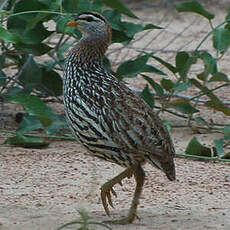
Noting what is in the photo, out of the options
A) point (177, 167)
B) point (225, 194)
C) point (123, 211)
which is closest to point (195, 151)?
point (177, 167)

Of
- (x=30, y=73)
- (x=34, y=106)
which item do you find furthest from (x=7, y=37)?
(x=30, y=73)

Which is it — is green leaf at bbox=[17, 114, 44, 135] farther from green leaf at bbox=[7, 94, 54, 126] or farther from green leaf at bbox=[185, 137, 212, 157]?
green leaf at bbox=[185, 137, 212, 157]

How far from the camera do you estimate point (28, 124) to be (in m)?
7.25

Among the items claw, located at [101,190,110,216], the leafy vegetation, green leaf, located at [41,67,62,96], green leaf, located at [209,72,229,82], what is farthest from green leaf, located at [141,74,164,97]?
claw, located at [101,190,110,216]

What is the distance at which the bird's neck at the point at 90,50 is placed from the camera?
5945 mm

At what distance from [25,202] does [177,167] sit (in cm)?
152

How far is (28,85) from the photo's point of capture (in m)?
7.73

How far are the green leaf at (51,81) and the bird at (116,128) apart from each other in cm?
201

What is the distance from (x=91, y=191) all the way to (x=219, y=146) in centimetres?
262

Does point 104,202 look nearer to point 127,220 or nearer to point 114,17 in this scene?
point 127,220

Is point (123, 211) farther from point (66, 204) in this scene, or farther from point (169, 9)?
point (169, 9)

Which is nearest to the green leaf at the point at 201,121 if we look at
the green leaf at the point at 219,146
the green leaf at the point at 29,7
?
the green leaf at the point at 219,146

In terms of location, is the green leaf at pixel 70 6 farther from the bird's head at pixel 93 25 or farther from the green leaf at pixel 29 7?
the bird's head at pixel 93 25

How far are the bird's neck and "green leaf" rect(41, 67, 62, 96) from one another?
182cm
